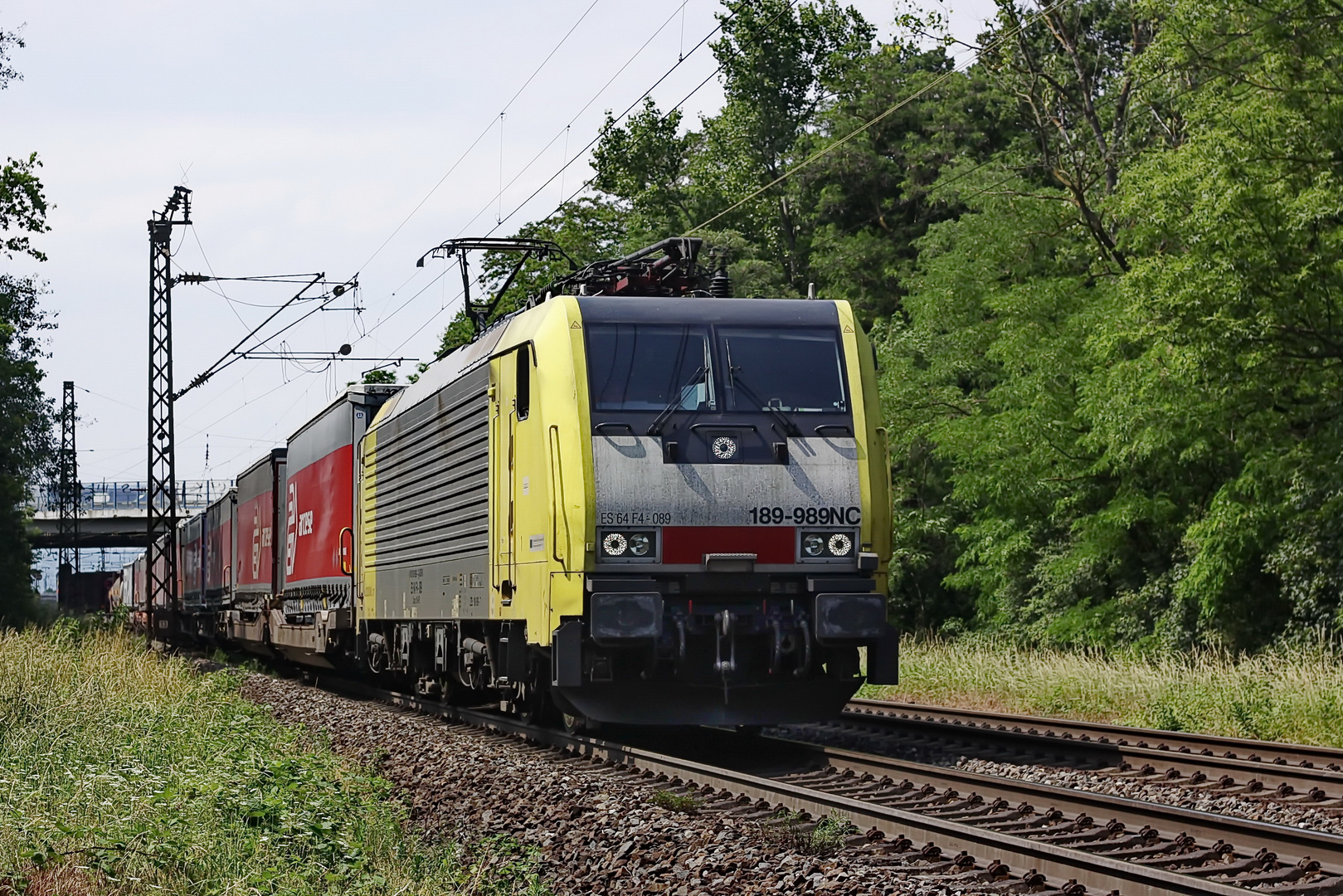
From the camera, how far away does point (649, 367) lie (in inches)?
440

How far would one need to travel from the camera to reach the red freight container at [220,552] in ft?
102

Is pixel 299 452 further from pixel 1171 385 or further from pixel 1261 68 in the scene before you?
pixel 1261 68

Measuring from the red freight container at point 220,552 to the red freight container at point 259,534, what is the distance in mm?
873

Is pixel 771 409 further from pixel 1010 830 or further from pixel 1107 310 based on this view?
pixel 1107 310

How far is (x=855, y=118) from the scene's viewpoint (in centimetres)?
4250

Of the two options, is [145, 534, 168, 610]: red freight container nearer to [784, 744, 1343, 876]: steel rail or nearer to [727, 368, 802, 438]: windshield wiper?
[727, 368, 802, 438]: windshield wiper

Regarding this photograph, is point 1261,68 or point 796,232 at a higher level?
point 796,232

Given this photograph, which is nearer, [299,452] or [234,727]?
[234,727]

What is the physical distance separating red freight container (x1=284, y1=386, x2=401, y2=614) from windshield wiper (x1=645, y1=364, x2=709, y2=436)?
29.1 feet

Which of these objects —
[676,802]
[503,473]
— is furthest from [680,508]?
[676,802]

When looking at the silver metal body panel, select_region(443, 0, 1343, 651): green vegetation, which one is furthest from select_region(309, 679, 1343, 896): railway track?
select_region(443, 0, 1343, 651): green vegetation

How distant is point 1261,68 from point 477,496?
45.2 ft

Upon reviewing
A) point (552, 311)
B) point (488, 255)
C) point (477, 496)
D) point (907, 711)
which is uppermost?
point (488, 255)

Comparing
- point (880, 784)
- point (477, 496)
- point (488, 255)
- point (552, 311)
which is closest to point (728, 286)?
point (552, 311)
